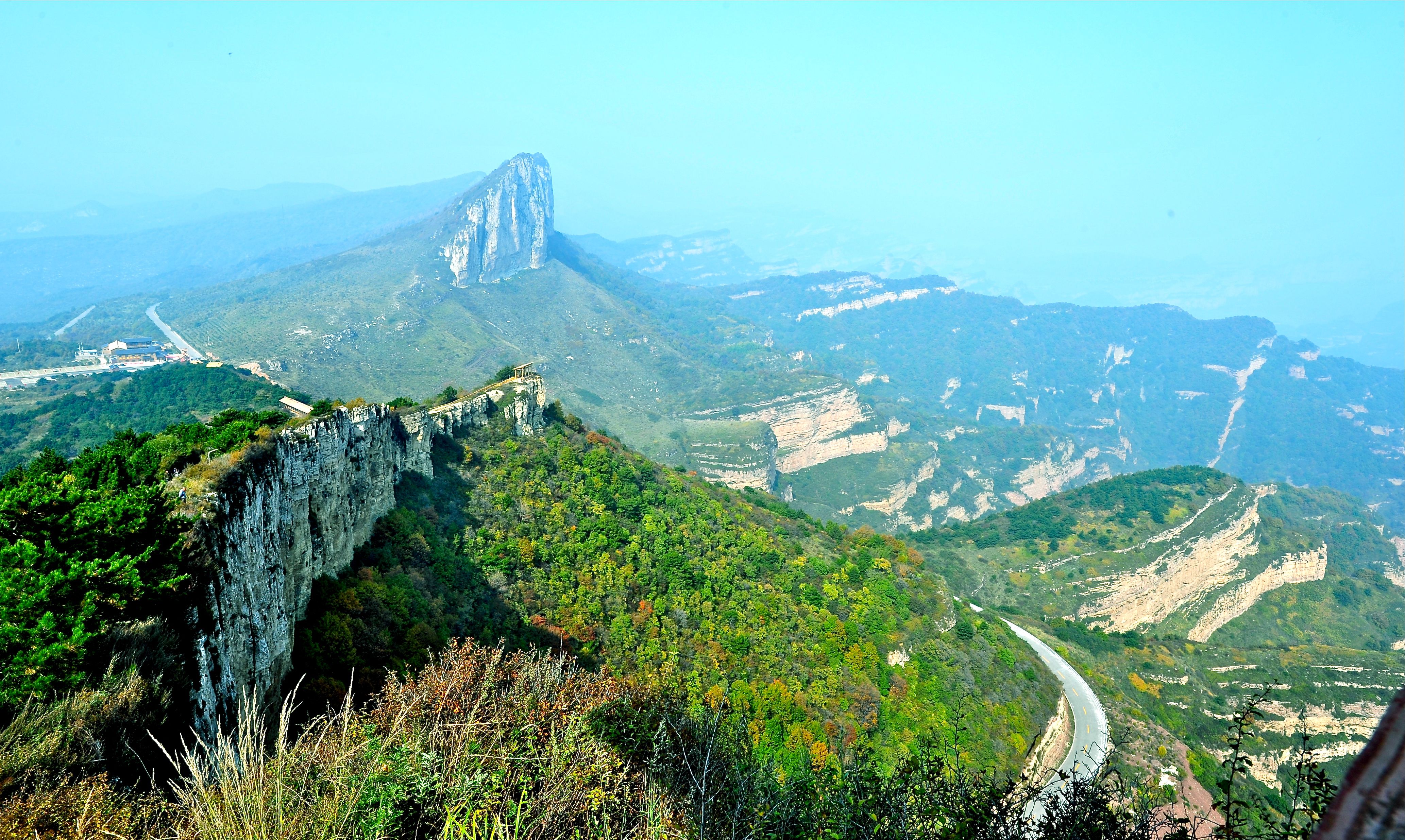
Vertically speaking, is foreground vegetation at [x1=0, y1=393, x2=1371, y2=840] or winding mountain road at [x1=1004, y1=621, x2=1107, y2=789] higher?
foreground vegetation at [x1=0, y1=393, x2=1371, y2=840]

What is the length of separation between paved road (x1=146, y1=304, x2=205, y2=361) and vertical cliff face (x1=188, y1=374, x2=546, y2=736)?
73151mm

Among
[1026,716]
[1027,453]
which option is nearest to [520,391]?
[1026,716]

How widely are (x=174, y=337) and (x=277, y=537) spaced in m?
116

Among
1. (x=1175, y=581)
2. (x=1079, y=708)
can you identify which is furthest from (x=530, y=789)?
(x=1175, y=581)

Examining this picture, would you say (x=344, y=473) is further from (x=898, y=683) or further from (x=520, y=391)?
(x=898, y=683)

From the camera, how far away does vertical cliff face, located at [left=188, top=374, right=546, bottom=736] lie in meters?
12.7

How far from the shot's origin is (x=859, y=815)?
28.1 ft

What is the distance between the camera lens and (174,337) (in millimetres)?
109062

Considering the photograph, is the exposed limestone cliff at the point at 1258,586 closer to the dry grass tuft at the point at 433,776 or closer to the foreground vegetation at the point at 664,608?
the foreground vegetation at the point at 664,608

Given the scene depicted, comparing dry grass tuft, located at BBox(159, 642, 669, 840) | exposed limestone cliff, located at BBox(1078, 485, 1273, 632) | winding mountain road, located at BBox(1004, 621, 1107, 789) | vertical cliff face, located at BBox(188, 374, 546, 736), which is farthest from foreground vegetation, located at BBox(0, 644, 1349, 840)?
exposed limestone cliff, located at BBox(1078, 485, 1273, 632)

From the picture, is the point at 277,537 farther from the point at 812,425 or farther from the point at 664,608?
the point at 812,425

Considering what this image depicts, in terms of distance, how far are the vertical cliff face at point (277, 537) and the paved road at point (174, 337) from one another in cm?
7315

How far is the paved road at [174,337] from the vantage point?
9131 centimetres

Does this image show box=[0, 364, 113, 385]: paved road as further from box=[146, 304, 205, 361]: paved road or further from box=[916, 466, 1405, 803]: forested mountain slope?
box=[916, 466, 1405, 803]: forested mountain slope
